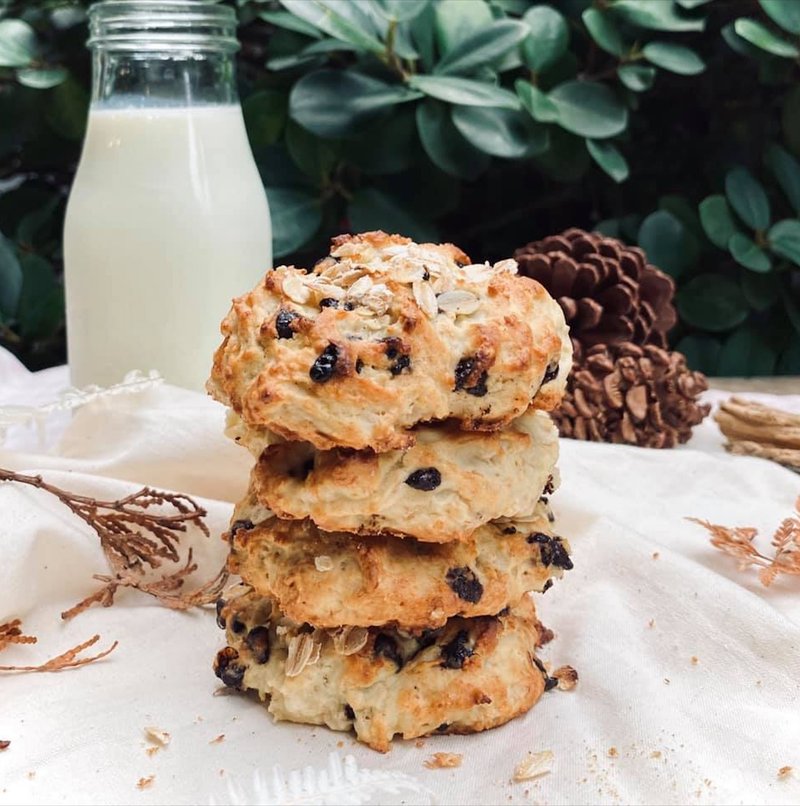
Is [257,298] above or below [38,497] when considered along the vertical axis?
above

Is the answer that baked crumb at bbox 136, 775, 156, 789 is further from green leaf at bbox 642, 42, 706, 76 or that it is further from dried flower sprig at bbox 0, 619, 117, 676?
green leaf at bbox 642, 42, 706, 76

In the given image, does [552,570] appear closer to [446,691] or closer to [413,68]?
[446,691]

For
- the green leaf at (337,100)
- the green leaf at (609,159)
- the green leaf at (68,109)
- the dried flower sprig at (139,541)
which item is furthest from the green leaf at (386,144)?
the dried flower sprig at (139,541)

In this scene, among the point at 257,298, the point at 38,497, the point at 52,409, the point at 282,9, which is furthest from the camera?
the point at 282,9

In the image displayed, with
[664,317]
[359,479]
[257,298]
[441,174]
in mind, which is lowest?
[664,317]

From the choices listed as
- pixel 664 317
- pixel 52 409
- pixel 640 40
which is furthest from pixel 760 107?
pixel 52 409

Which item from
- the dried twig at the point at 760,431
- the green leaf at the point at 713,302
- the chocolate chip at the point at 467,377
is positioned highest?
the chocolate chip at the point at 467,377

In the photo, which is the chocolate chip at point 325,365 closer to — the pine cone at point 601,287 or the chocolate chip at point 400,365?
the chocolate chip at point 400,365

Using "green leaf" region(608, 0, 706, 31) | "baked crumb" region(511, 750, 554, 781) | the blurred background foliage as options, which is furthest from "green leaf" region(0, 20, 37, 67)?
"baked crumb" region(511, 750, 554, 781)
